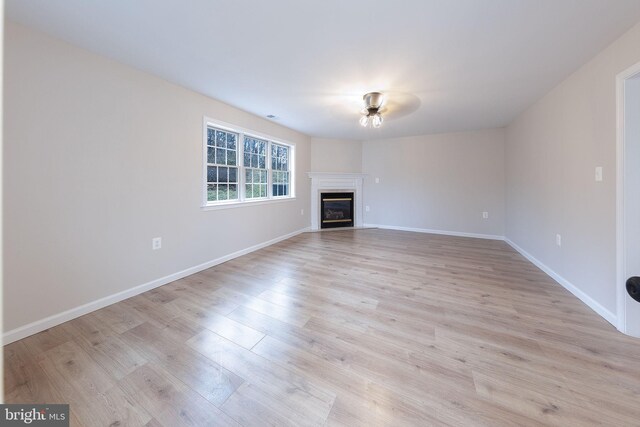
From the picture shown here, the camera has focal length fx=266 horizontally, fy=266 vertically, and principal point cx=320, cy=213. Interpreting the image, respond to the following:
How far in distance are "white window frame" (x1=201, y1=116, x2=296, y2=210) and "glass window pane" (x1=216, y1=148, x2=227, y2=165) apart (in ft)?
0.80

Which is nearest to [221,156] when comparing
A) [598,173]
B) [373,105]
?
[373,105]

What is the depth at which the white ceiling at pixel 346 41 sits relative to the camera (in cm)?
182

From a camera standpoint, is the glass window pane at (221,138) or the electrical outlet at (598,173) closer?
the electrical outlet at (598,173)

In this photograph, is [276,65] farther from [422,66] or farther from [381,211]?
[381,211]

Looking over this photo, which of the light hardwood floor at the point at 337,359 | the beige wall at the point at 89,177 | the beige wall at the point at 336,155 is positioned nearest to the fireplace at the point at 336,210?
the beige wall at the point at 336,155

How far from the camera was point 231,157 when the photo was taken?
3877 mm

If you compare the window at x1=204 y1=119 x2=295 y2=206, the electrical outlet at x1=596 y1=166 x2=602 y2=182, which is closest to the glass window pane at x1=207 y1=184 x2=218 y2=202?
the window at x1=204 y1=119 x2=295 y2=206

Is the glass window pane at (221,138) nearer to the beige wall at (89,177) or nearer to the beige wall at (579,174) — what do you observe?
the beige wall at (89,177)

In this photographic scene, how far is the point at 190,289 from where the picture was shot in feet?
9.07

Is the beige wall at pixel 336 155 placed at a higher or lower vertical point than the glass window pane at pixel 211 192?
higher

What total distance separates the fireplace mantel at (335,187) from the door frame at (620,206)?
4.50m

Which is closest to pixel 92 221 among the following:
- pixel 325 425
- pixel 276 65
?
pixel 276 65

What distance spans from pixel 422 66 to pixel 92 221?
3.34 m
